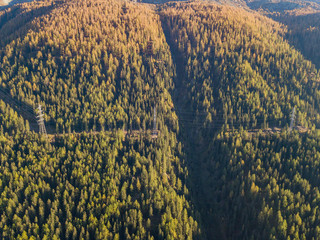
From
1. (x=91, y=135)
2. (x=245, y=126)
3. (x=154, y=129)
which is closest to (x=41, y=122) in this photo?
(x=91, y=135)

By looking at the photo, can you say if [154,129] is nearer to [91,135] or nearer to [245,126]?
[91,135]

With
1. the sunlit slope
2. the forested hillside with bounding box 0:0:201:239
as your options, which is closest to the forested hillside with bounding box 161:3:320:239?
the forested hillside with bounding box 0:0:201:239

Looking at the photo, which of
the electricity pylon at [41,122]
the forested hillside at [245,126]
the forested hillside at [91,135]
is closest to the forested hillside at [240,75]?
→ the forested hillside at [245,126]

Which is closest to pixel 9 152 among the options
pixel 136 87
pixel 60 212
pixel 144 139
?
pixel 60 212

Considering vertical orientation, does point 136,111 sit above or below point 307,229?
above

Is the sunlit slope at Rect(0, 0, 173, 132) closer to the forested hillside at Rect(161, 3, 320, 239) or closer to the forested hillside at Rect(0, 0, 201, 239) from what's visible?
the forested hillside at Rect(0, 0, 201, 239)

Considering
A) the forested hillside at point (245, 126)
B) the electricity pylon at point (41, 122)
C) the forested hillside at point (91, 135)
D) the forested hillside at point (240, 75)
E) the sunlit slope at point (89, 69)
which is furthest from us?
the forested hillside at point (240, 75)

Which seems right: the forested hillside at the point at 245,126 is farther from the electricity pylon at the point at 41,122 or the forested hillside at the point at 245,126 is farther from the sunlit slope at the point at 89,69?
the electricity pylon at the point at 41,122

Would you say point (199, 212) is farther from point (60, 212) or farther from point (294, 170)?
point (60, 212)
